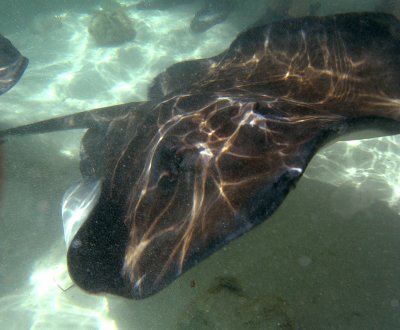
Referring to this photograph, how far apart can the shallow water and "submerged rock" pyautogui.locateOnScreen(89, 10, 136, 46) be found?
2987 millimetres

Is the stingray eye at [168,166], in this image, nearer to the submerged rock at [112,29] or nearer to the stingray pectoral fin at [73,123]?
the stingray pectoral fin at [73,123]

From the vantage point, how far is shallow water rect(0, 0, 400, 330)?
128 inches

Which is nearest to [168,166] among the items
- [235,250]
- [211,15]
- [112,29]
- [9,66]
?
[235,250]

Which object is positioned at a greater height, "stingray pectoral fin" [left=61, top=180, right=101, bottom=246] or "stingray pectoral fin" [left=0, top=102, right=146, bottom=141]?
"stingray pectoral fin" [left=0, top=102, right=146, bottom=141]

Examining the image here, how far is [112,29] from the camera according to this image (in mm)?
Result: 13648

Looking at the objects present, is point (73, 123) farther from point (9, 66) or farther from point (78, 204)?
point (9, 66)

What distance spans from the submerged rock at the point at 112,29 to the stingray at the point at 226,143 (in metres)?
10.2

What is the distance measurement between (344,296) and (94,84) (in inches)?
405

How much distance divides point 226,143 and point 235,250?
5.15ft

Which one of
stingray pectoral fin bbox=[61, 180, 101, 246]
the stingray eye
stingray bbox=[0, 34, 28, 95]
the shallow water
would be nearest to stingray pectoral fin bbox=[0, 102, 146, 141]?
stingray pectoral fin bbox=[61, 180, 101, 246]

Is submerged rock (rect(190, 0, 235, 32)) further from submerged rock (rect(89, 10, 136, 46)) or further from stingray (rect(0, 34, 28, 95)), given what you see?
stingray (rect(0, 34, 28, 95))

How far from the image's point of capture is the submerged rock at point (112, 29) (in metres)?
13.6

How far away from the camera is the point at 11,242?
20.9ft

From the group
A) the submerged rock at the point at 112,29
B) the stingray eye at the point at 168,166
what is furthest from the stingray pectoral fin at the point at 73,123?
the submerged rock at the point at 112,29
